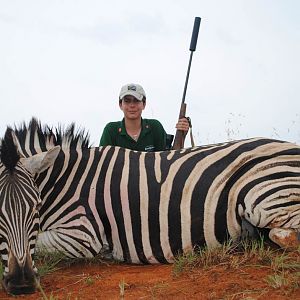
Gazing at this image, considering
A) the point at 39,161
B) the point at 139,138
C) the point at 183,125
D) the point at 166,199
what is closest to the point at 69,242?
the point at 39,161

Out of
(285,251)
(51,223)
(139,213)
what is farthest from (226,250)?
(51,223)

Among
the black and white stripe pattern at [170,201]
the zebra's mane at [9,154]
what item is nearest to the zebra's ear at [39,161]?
the zebra's mane at [9,154]

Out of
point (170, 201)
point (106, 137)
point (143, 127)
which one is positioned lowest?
point (170, 201)

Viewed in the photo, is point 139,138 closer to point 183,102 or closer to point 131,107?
point 131,107

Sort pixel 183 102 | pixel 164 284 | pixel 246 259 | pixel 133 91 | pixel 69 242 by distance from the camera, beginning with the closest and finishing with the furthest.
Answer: pixel 164 284 < pixel 246 259 < pixel 69 242 < pixel 133 91 < pixel 183 102

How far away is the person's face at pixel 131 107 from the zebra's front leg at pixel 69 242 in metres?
2.13

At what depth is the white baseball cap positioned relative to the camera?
17.8ft

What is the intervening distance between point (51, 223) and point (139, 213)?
2.09 ft

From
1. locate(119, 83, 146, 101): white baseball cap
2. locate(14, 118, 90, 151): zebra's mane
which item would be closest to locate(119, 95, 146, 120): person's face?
locate(119, 83, 146, 101): white baseball cap

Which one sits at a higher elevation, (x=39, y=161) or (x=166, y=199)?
(x=39, y=161)

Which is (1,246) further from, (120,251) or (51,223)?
(120,251)

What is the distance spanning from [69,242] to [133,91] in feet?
7.44

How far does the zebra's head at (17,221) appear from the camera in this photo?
9.11ft

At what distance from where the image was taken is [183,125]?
580cm
